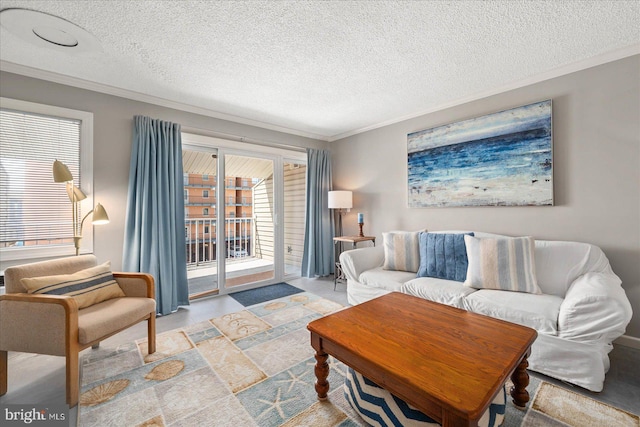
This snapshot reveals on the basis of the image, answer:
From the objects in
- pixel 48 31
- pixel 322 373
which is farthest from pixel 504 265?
pixel 48 31

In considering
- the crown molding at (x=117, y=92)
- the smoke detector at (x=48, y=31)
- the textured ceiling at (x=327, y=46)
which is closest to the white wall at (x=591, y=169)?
the textured ceiling at (x=327, y=46)

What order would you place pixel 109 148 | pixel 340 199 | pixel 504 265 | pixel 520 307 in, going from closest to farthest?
pixel 520 307 → pixel 504 265 → pixel 109 148 → pixel 340 199

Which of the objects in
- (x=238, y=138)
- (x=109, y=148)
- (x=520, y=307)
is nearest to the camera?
(x=520, y=307)

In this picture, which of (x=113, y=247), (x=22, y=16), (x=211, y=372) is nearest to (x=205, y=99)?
(x=22, y=16)

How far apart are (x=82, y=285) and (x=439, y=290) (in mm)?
2868

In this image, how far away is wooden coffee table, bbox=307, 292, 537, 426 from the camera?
3.51 ft

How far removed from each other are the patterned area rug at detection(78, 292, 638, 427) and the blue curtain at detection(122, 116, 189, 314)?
30.9 inches

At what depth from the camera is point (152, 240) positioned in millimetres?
2986

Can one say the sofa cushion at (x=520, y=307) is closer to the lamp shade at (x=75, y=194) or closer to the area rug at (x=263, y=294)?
the area rug at (x=263, y=294)

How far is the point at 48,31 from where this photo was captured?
1949mm

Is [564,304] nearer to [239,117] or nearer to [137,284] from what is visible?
[137,284]

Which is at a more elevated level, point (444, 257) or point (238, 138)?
point (238, 138)

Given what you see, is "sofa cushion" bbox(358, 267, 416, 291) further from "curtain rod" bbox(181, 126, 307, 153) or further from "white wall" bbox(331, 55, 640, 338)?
"curtain rod" bbox(181, 126, 307, 153)

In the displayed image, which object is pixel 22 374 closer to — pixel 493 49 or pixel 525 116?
pixel 493 49
